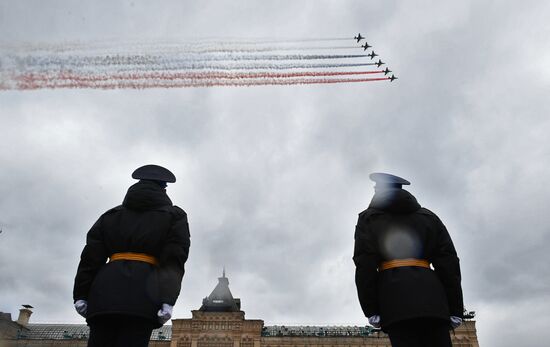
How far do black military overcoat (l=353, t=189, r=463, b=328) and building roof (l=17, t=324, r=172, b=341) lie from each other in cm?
5076

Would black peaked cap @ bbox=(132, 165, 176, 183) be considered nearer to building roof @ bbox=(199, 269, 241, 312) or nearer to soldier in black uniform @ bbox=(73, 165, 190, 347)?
soldier in black uniform @ bbox=(73, 165, 190, 347)

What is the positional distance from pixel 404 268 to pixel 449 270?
0.65 meters

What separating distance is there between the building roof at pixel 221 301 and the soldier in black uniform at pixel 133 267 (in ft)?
144

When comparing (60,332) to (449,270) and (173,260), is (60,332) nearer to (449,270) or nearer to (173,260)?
(173,260)

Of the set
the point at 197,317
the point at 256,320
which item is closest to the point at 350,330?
the point at 256,320

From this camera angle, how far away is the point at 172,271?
5492 millimetres

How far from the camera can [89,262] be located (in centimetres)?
561

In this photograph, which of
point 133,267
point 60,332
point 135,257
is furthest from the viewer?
point 60,332

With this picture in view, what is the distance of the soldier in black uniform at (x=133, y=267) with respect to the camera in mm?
5133

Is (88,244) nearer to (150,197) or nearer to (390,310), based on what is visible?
(150,197)

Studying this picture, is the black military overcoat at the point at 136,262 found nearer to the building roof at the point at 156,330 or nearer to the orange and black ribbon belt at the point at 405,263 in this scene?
the orange and black ribbon belt at the point at 405,263

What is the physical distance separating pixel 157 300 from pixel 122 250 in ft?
2.75

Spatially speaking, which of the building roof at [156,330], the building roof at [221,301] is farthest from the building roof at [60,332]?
the building roof at [221,301]

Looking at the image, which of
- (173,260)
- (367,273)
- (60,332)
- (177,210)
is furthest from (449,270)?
(60,332)
